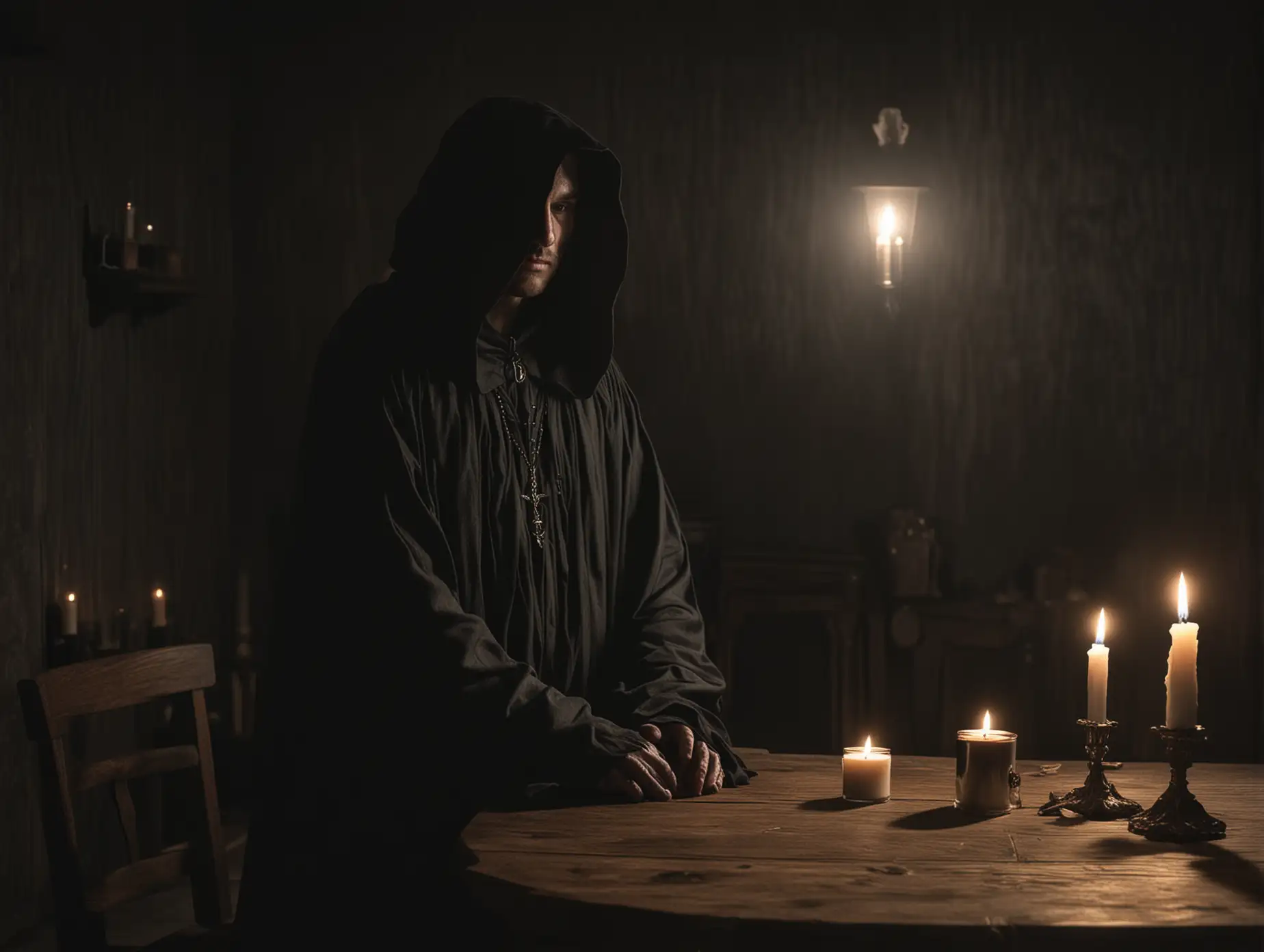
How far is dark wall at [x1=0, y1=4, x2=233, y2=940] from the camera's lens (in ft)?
13.6

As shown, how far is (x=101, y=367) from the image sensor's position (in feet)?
15.6

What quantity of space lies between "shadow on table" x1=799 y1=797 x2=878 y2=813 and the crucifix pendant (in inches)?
25.6

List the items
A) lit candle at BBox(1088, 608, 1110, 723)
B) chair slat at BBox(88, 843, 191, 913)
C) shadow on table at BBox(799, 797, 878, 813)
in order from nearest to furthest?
1. lit candle at BBox(1088, 608, 1110, 723)
2. shadow on table at BBox(799, 797, 878, 813)
3. chair slat at BBox(88, 843, 191, 913)

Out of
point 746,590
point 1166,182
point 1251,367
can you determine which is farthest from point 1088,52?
point 746,590

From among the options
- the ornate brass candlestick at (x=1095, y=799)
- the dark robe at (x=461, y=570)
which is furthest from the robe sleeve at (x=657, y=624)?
the ornate brass candlestick at (x=1095, y=799)

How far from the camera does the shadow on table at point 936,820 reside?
1877 millimetres

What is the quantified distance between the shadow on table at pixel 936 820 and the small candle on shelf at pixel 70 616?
3.19 metres

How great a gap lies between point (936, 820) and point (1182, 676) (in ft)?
1.23

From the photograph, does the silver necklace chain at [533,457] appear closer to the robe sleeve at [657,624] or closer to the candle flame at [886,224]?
the robe sleeve at [657,624]

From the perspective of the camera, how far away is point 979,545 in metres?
6.07

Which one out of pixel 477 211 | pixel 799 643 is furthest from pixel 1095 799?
pixel 799 643

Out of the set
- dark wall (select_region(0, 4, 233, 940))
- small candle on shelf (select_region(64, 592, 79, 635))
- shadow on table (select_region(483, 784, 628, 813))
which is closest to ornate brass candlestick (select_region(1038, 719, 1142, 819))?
shadow on table (select_region(483, 784, 628, 813))

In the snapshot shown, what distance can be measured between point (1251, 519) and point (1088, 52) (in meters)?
2.06

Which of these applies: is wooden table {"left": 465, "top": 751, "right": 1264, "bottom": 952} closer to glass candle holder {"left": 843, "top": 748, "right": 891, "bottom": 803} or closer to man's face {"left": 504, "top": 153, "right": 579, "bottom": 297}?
glass candle holder {"left": 843, "top": 748, "right": 891, "bottom": 803}
